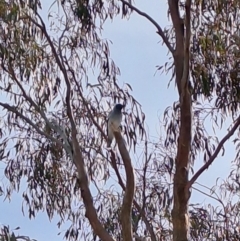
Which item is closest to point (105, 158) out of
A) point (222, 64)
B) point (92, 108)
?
point (92, 108)

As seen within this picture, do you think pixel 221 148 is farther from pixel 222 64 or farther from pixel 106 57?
pixel 106 57

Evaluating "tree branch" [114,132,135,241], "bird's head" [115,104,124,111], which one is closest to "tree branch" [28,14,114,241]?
"tree branch" [114,132,135,241]

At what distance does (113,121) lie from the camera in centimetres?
583

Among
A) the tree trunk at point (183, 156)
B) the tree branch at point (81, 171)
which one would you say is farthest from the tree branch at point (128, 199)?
the tree trunk at point (183, 156)

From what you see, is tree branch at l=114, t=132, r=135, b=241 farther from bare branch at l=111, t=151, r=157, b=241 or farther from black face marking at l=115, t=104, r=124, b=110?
black face marking at l=115, t=104, r=124, b=110

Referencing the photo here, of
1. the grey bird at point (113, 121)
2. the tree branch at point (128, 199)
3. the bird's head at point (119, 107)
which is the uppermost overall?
the bird's head at point (119, 107)

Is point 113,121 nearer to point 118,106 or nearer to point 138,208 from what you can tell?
point 118,106

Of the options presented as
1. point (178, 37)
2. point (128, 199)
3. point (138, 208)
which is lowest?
point (128, 199)

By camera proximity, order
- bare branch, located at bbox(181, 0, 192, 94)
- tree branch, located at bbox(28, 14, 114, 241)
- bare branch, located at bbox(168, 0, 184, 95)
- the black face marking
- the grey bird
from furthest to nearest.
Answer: the black face marking
the grey bird
bare branch, located at bbox(168, 0, 184, 95)
tree branch, located at bbox(28, 14, 114, 241)
bare branch, located at bbox(181, 0, 192, 94)

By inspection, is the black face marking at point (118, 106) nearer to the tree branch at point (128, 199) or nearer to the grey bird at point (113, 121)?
the grey bird at point (113, 121)

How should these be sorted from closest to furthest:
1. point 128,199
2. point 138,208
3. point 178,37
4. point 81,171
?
point 128,199 → point 81,171 → point 178,37 → point 138,208

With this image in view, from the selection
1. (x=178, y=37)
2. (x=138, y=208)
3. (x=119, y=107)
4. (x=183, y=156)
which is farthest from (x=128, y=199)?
(x=178, y=37)

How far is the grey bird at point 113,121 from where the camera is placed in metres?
5.69

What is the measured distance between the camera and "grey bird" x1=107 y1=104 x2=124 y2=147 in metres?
5.69
